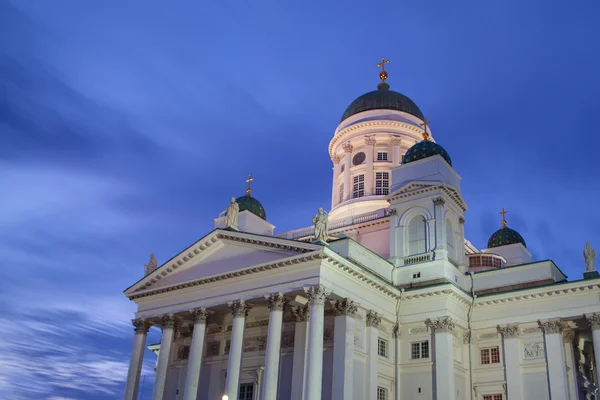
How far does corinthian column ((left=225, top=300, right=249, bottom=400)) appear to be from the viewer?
28.1 m

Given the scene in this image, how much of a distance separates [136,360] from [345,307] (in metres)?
12.5

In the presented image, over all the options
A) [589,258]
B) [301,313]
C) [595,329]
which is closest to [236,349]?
[301,313]

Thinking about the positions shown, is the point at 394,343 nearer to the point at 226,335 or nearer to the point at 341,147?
the point at 226,335

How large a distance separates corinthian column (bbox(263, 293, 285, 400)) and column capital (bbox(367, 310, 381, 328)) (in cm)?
459

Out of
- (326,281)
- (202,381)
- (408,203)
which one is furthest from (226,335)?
(408,203)

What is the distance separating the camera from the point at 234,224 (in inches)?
1326

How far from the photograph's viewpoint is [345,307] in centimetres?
2906

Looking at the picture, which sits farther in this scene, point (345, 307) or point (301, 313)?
point (301, 313)

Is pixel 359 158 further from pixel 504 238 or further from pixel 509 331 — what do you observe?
pixel 509 331

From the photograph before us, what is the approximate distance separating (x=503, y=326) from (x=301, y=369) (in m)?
10.9

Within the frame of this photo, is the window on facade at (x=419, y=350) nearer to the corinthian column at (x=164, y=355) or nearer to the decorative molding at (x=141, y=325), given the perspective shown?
the corinthian column at (x=164, y=355)

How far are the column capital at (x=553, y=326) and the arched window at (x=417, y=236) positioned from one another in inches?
285

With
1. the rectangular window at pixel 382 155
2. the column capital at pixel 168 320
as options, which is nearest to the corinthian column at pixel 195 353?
the column capital at pixel 168 320

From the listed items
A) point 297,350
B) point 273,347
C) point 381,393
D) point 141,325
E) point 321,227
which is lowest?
point 381,393
